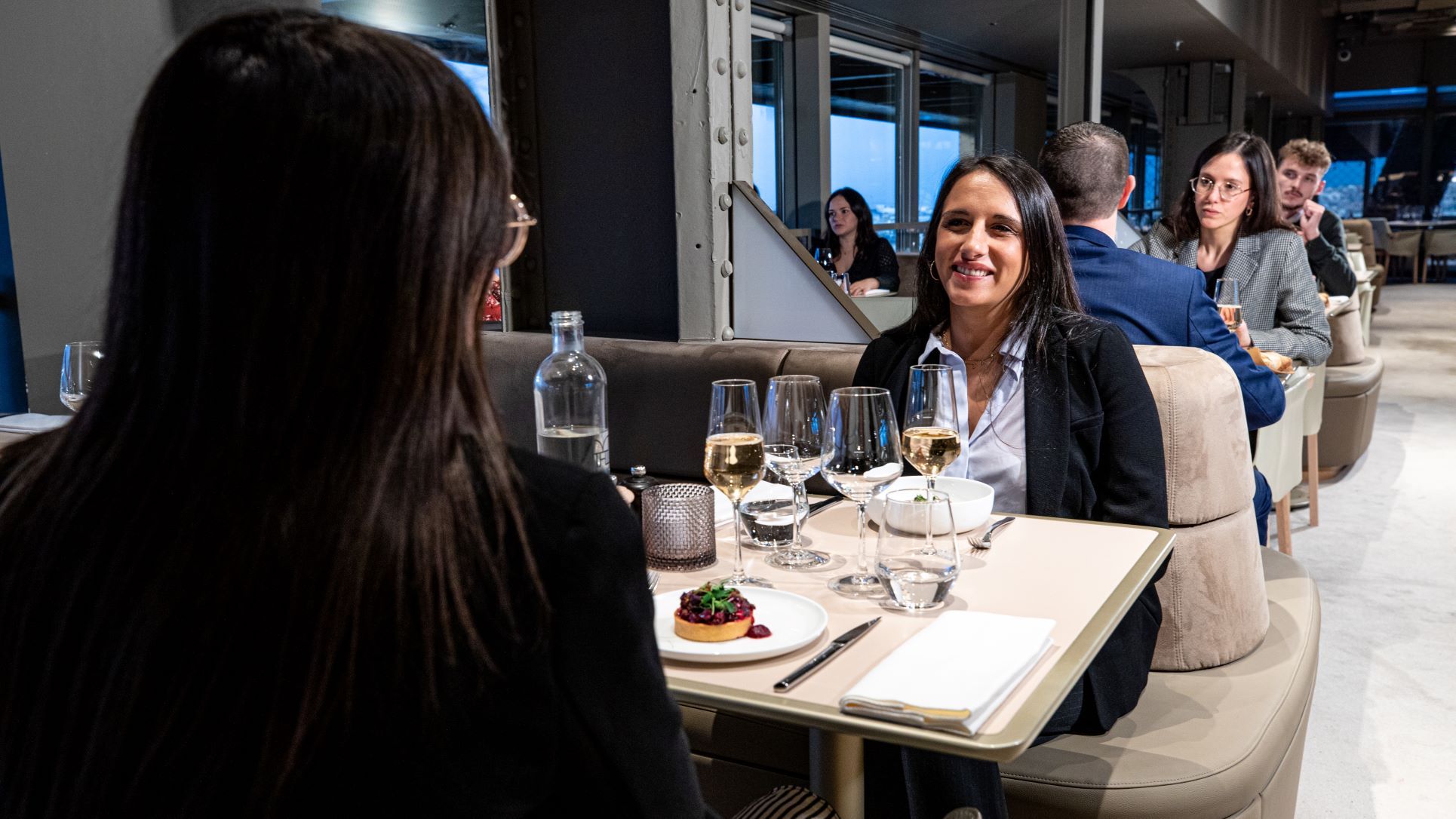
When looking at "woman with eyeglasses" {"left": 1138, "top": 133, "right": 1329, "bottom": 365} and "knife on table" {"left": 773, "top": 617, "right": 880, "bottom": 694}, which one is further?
"woman with eyeglasses" {"left": 1138, "top": 133, "right": 1329, "bottom": 365}

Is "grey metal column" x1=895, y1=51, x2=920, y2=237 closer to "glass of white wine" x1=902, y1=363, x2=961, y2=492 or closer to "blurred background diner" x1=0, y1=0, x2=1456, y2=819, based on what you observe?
"blurred background diner" x1=0, y1=0, x2=1456, y2=819

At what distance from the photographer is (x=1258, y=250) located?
371 centimetres

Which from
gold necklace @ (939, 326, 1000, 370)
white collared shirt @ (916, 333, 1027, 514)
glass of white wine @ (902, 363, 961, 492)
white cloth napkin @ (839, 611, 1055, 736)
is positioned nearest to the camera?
white cloth napkin @ (839, 611, 1055, 736)

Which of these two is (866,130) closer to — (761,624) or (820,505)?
(820,505)

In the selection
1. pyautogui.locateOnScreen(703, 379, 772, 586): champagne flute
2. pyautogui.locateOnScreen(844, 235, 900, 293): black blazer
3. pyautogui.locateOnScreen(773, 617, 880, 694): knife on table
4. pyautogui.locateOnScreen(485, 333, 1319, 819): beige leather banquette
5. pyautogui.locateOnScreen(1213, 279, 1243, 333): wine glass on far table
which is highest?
pyautogui.locateOnScreen(844, 235, 900, 293): black blazer

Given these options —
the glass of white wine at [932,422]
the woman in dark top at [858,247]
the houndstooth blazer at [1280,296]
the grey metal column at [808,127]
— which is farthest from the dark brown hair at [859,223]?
the glass of white wine at [932,422]

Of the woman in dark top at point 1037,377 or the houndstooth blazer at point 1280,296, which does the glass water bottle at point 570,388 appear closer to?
the woman in dark top at point 1037,377

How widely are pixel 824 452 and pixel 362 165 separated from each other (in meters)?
0.96

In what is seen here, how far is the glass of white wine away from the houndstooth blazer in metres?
2.44

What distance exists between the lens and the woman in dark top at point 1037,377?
1.85 metres

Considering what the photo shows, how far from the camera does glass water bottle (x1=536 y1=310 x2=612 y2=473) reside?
8.75 feet

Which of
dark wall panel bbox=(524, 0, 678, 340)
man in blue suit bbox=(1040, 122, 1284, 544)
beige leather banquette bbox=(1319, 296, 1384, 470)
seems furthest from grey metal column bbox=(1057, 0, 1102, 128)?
dark wall panel bbox=(524, 0, 678, 340)

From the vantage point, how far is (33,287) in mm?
2928

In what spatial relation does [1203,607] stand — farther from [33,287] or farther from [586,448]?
[33,287]
